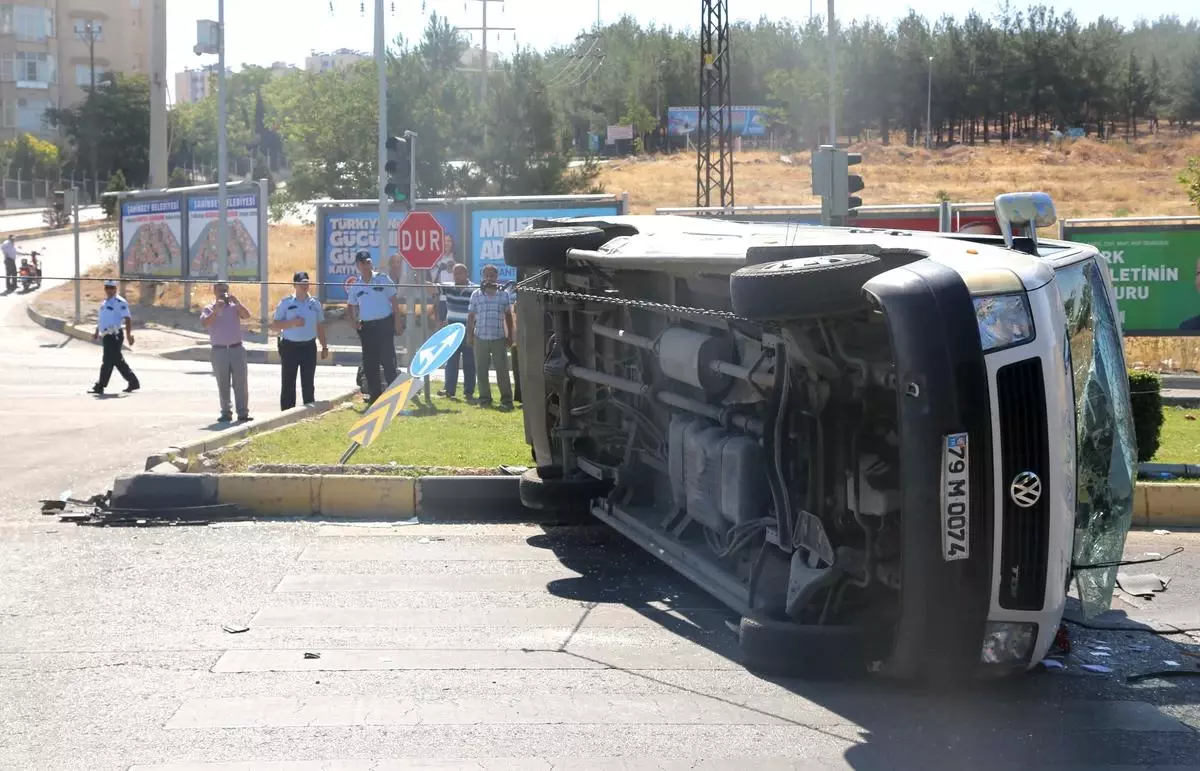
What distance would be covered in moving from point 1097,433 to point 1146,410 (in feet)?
16.4

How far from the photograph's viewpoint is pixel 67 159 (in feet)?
285

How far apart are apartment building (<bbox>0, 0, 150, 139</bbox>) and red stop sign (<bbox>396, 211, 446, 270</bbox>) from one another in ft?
276

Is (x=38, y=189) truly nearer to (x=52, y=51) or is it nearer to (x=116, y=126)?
(x=116, y=126)

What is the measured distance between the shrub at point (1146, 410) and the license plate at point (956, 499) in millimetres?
6103

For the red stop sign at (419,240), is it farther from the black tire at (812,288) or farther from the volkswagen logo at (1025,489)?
the volkswagen logo at (1025,489)

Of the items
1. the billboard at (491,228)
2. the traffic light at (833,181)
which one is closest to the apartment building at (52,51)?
the billboard at (491,228)

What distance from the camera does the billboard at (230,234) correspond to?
2970 cm

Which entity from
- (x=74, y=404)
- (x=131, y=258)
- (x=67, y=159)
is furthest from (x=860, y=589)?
(x=67, y=159)

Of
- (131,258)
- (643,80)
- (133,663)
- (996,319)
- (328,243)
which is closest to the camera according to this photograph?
(996,319)

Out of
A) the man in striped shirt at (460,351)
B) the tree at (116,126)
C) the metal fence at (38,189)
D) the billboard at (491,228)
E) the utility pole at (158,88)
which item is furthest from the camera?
the tree at (116,126)

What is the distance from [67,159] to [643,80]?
35.4 meters

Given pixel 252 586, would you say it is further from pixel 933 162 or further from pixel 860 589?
pixel 933 162

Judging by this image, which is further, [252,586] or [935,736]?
[252,586]

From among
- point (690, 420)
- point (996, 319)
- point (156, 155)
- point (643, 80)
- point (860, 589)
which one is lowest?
point (860, 589)
